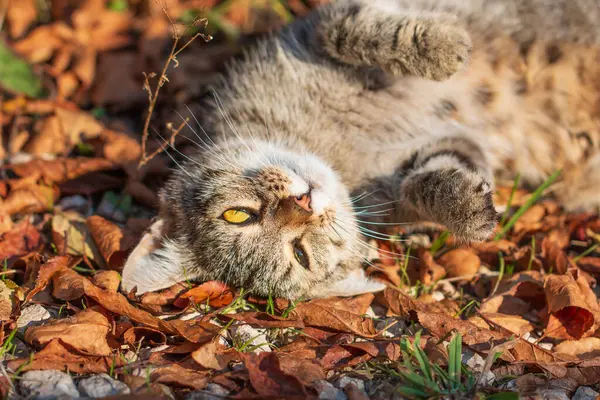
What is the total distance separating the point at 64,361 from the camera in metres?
2.28

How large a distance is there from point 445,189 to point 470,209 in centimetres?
16

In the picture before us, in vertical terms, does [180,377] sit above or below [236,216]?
below

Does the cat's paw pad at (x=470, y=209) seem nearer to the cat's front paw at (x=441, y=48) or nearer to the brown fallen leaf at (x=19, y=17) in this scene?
the cat's front paw at (x=441, y=48)

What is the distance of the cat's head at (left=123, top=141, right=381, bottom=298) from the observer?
2725mm

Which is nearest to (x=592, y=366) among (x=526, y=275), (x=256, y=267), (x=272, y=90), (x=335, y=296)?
(x=526, y=275)

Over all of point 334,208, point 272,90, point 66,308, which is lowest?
point 66,308

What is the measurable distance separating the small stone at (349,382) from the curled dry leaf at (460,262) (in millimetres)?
1014

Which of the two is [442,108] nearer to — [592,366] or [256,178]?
[256,178]

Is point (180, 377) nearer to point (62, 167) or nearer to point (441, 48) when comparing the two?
point (62, 167)

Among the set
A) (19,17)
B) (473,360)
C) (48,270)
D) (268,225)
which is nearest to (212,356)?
(268,225)

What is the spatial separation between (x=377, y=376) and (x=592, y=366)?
896 mm

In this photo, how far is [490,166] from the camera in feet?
11.2

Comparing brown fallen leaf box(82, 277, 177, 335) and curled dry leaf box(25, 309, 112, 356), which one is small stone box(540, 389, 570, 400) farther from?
curled dry leaf box(25, 309, 112, 356)

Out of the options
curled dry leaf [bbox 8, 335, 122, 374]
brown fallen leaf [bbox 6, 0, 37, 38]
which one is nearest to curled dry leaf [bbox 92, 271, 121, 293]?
curled dry leaf [bbox 8, 335, 122, 374]
